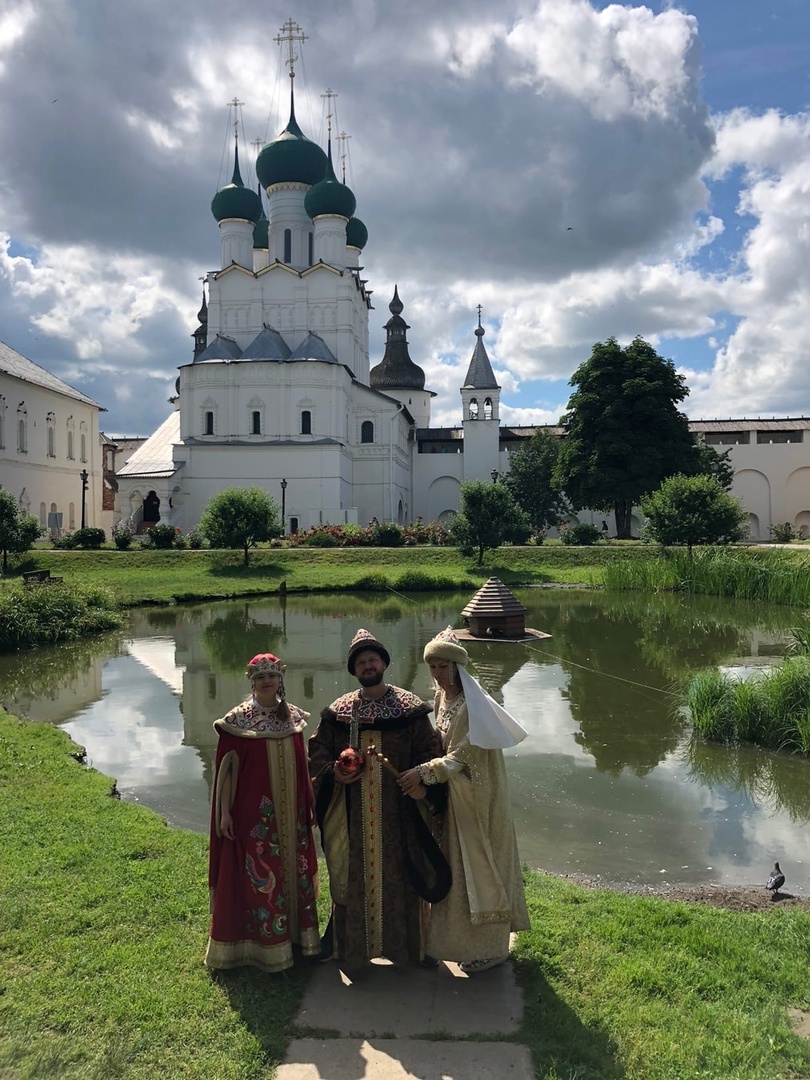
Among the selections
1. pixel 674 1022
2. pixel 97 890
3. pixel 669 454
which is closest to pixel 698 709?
pixel 674 1022

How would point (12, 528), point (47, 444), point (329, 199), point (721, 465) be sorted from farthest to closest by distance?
point (721, 465), point (329, 199), point (47, 444), point (12, 528)

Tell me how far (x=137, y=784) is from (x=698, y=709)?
5490 mm

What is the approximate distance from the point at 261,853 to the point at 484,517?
24304 mm

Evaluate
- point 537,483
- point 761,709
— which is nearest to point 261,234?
point 537,483

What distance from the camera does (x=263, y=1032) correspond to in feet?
10.2

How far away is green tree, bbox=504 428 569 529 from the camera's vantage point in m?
42.8

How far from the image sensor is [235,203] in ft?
141

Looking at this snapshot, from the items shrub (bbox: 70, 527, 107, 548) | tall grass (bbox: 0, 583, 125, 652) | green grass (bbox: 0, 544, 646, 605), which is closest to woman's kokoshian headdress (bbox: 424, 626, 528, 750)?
tall grass (bbox: 0, 583, 125, 652)

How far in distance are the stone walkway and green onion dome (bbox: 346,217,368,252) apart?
4619cm

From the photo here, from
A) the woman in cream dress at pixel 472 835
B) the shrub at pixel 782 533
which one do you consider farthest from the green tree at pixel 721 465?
the woman in cream dress at pixel 472 835

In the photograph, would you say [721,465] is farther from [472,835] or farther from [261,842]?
[261,842]

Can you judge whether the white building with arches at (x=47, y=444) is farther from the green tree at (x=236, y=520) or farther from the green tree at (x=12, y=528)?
the green tree at (x=12, y=528)

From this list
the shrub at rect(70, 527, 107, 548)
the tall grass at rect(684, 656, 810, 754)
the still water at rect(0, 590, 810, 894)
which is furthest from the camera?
the shrub at rect(70, 527, 107, 548)

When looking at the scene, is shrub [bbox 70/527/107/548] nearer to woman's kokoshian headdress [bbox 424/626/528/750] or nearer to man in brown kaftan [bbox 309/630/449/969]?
man in brown kaftan [bbox 309/630/449/969]
